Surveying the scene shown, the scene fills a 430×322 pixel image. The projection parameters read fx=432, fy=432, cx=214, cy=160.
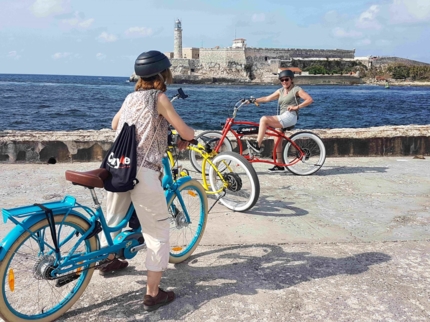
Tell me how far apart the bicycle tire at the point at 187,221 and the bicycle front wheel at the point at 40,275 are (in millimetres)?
841

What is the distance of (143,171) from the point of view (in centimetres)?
283

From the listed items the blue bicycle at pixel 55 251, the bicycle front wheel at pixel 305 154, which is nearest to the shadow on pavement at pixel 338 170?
the bicycle front wheel at pixel 305 154

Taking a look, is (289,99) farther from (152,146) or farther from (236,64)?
(236,64)

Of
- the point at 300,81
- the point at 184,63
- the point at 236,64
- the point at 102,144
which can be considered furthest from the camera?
the point at 236,64

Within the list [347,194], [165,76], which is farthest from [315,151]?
[165,76]

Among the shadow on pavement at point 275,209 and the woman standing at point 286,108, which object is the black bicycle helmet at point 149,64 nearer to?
the shadow on pavement at point 275,209

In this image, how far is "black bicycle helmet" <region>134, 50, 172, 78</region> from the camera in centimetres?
276

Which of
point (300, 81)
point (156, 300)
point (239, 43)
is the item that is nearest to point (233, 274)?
point (156, 300)

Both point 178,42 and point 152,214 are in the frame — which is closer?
point 152,214

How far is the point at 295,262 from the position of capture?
12.0 ft

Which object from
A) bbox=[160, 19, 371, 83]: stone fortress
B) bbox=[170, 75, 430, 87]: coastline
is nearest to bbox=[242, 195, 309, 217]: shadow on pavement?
bbox=[170, 75, 430, 87]: coastline

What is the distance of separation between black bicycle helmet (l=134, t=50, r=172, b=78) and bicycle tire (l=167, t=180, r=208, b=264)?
109 cm

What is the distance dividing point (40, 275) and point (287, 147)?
5.01 metres

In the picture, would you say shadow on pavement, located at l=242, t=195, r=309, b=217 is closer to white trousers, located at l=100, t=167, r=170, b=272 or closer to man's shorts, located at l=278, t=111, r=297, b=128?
man's shorts, located at l=278, t=111, r=297, b=128
